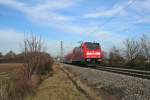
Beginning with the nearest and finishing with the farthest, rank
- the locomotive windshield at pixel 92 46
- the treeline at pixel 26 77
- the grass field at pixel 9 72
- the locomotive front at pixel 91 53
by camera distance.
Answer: the treeline at pixel 26 77, the grass field at pixel 9 72, the locomotive front at pixel 91 53, the locomotive windshield at pixel 92 46

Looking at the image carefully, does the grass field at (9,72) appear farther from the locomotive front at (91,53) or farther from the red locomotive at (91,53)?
the locomotive front at (91,53)

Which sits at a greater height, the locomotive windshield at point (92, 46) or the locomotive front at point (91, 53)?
the locomotive windshield at point (92, 46)

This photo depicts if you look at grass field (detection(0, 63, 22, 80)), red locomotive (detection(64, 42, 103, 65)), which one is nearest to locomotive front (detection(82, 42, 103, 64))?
red locomotive (detection(64, 42, 103, 65))

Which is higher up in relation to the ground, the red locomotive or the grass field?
the red locomotive

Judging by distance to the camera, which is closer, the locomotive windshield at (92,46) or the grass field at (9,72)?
the grass field at (9,72)

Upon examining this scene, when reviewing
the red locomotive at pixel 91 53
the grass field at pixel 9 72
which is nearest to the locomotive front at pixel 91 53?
the red locomotive at pixel 91 53

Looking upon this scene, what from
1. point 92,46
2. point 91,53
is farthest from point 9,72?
point 92,46

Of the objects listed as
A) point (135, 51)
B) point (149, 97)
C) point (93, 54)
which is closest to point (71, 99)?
point (149, 97)

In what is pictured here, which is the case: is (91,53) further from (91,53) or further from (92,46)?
(92,46)

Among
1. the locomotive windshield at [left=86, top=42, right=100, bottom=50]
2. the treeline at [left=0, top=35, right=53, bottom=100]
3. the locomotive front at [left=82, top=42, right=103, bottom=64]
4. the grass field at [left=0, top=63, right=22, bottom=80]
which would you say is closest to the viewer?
the treeline at [left=0, top=35, right=53, bottom=100]

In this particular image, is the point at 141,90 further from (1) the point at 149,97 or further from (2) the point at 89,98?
(2) the point at 89,98

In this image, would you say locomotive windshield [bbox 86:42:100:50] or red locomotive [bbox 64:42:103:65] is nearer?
red locomotive [bbox 64:42:103:65]

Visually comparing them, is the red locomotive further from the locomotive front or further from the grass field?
the grass field

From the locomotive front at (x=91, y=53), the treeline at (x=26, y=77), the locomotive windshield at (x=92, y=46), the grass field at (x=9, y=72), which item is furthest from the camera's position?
the locomotive windshield at (x=92, y=46)
